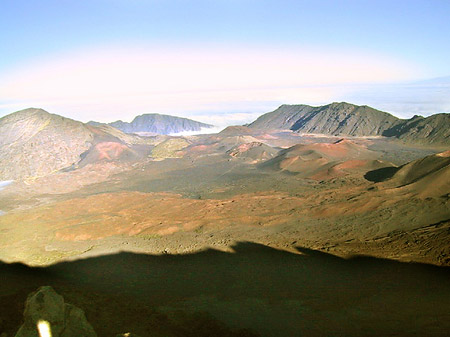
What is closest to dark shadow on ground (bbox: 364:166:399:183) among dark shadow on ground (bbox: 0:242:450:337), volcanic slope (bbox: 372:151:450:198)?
volcanic slope (bbox: 372:151:450:198)

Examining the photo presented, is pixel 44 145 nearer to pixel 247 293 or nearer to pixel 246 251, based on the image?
pixel 246 251

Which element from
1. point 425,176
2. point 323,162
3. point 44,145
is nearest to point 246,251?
point 425,176

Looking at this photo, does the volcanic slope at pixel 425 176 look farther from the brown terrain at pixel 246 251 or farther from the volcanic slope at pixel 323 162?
the volcanic slope at pixel 323 162

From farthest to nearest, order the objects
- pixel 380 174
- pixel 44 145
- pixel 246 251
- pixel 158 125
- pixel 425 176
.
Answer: pixel 158 125, pixel 44 145, pixel 380 174, pixel 425 176, pixel 246 251

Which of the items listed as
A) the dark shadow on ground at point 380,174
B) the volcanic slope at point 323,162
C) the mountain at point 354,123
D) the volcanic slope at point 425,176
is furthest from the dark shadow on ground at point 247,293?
the mountain at point 354,123

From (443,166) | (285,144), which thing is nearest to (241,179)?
(443,166)
